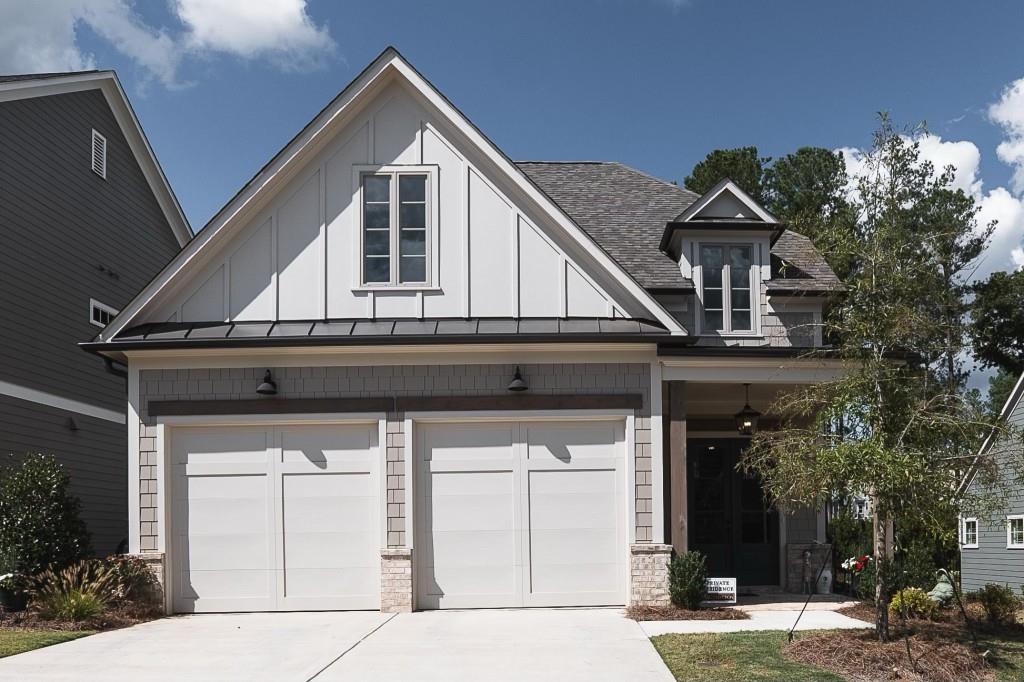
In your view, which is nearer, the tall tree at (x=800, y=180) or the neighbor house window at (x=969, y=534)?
the neighbor house window at (x=969, y=534)

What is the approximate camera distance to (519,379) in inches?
496

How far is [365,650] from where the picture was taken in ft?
31.5

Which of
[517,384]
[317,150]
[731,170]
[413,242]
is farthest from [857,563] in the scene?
[731,170]

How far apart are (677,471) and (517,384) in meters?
2.52

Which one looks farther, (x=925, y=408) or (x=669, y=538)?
(x=669, y=538)

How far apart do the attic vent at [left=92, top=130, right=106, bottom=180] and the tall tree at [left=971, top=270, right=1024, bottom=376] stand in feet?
103

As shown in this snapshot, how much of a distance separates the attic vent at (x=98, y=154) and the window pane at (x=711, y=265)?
12.2 meters

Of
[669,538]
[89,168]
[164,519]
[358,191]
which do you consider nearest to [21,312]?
[89,168]

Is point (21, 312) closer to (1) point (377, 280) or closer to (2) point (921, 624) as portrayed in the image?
(1) point (377, 280)

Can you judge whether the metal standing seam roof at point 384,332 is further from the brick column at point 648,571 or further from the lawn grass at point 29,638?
the lawn grass at point 29,638

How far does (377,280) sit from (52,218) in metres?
7.65

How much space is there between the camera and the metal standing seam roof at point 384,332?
40.5 feet

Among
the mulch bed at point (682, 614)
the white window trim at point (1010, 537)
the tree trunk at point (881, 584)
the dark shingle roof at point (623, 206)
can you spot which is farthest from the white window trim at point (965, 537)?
the tree trunk at point (881, 584)

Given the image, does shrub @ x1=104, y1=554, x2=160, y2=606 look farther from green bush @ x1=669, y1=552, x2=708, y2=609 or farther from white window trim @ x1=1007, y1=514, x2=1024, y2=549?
white window trim @ x1=1007, y1=514, x2=1024, y2=549
